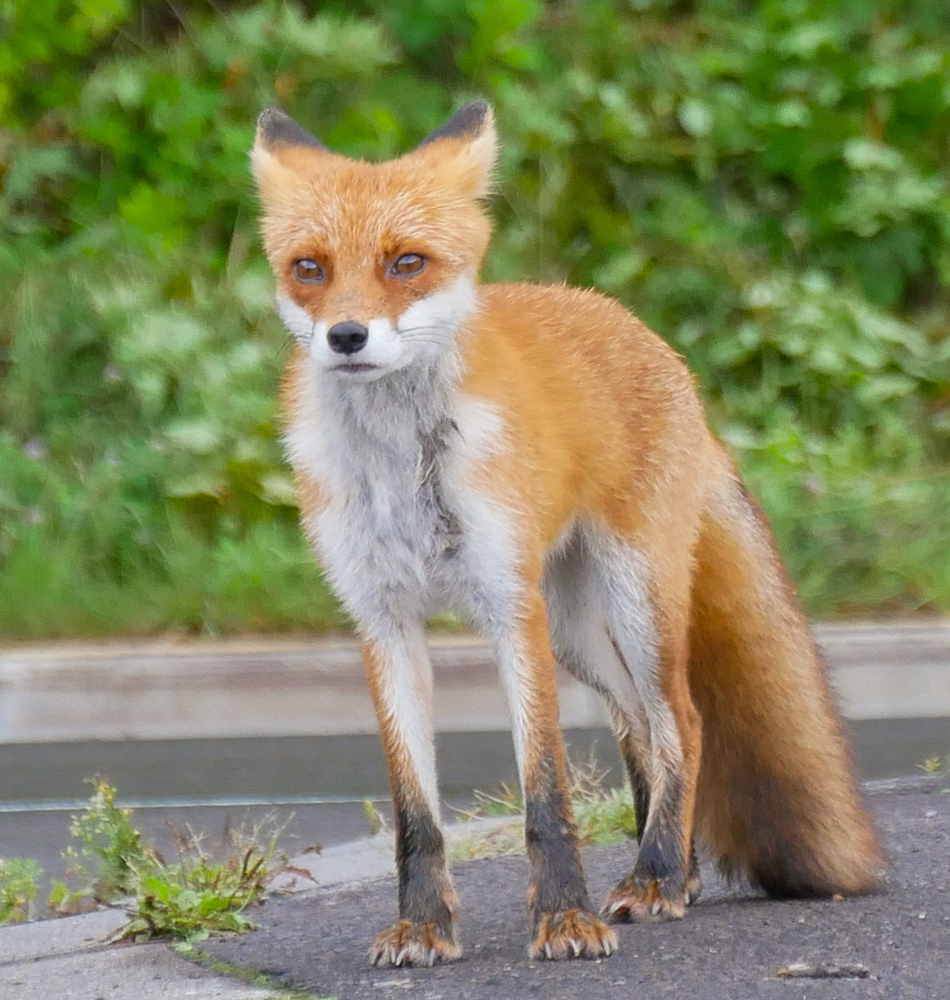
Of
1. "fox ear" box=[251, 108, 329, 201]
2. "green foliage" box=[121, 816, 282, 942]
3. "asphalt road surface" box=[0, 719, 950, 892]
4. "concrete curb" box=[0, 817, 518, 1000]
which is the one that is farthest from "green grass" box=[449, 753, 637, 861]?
"fox ear" box=[251, 108, 329, 201]

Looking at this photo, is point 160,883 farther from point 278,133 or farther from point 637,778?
point 278,133

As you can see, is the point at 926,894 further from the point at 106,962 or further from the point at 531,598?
the point at 106,962

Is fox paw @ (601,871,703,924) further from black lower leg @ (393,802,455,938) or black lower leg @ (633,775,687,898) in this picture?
black lower leg @ (393,802,455,938)

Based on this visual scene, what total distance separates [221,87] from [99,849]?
21.6 ft

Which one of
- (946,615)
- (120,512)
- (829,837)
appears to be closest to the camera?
(829,837)

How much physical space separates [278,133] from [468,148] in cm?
55

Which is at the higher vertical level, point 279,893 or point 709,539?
point 709,539

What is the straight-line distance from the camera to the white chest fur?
384cm

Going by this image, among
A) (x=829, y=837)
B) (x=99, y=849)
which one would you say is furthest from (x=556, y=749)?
(x=99, y=849)

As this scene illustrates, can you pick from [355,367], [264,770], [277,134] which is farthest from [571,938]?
[264,770]

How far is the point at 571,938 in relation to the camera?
379 centimetres

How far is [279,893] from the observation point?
4.71m

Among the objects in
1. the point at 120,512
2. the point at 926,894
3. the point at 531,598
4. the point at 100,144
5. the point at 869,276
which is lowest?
the point at 926,894

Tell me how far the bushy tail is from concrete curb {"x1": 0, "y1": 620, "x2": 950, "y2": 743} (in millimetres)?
2552
